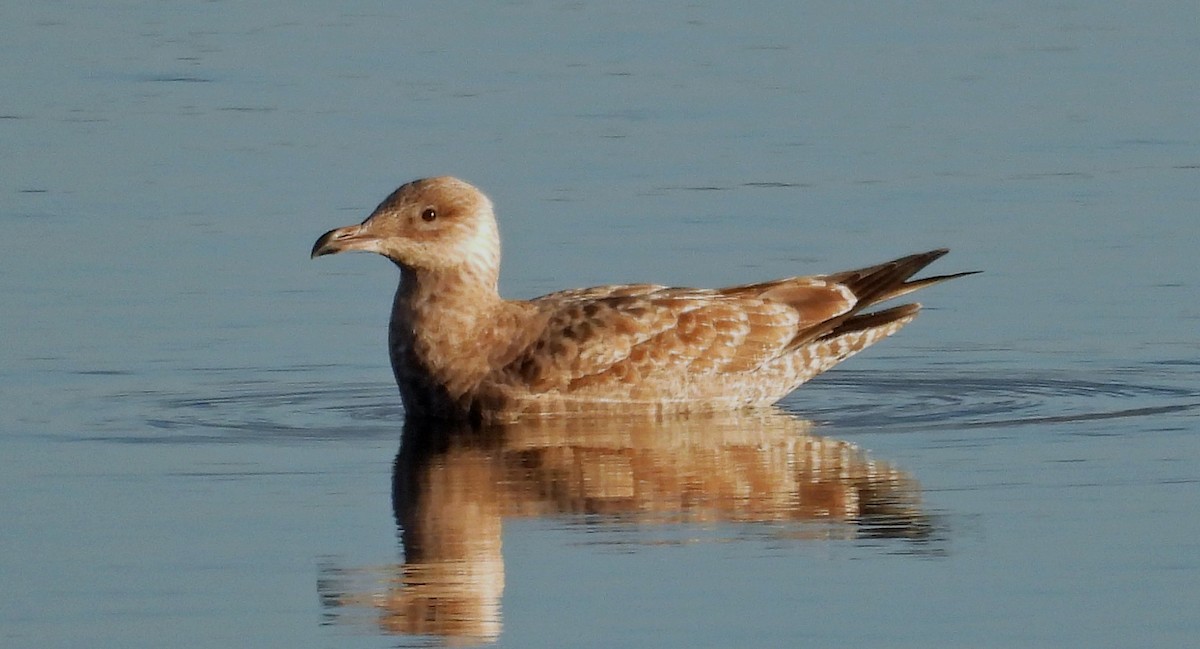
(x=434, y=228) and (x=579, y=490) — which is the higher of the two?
(x=434, y=228)

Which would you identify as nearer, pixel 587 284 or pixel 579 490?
pixel 579 490

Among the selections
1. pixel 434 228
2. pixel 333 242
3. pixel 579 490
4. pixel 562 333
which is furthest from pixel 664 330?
pixel 579 490

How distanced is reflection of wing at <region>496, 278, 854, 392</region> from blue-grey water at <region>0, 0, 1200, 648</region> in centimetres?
31

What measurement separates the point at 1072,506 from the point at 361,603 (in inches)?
109

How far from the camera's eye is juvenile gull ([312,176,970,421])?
13.1 metres

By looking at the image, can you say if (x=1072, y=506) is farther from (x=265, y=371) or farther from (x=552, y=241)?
(x=552, y=241)

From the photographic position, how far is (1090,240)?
16016mm

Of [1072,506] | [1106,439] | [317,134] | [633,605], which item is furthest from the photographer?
[317,134]

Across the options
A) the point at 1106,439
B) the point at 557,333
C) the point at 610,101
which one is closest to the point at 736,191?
the point at 610,101

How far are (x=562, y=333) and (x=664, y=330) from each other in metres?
0.49

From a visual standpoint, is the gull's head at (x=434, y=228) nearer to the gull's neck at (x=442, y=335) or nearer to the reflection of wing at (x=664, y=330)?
the gull's neck at (x=442, y=335)

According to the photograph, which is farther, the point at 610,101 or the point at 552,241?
the point at 610,101

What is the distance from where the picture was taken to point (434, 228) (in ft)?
43.6

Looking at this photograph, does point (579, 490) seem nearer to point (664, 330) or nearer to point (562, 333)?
point (562, 333)
